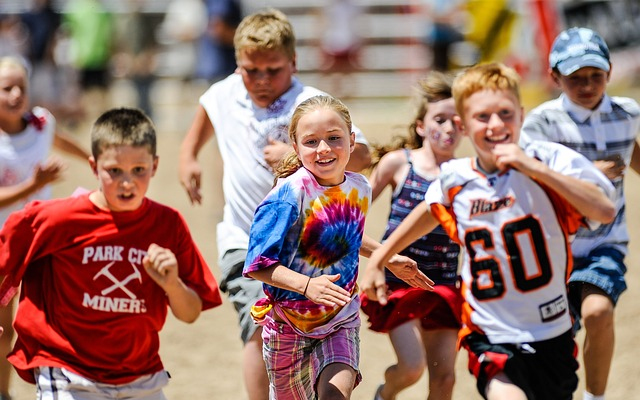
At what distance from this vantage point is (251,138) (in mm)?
5371

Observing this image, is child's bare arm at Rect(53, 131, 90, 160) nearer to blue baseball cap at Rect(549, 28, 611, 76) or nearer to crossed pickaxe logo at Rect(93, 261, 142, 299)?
crossed pickaxe logo at Rect(93, 261, 142, 299)

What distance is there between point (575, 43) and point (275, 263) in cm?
199

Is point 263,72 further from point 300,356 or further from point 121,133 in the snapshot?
point 300,356

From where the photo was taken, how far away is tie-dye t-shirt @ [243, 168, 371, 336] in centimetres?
415

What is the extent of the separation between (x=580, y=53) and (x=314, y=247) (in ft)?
5.77

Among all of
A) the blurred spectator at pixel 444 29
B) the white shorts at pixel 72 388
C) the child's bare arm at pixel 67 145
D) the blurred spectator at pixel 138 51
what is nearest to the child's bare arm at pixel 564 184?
the white shorts at pixel 72 388

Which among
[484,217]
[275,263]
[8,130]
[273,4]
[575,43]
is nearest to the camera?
[275,263]

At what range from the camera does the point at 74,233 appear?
462 cm

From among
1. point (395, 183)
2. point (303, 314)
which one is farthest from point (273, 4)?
point (303, 314)

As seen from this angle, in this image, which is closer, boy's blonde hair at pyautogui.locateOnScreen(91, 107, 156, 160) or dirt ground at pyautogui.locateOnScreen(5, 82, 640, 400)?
boy's blonde hair at pyautogui.locateOnScreen(91, 107, 156, 160)

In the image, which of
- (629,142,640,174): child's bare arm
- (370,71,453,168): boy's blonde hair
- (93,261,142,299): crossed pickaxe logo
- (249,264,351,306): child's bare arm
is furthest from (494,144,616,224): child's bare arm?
(93,261,142,299): crossed pickaxe logo

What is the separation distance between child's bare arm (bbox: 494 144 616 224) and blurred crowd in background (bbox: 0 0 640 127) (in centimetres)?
1061

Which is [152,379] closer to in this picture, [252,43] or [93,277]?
[93,277]

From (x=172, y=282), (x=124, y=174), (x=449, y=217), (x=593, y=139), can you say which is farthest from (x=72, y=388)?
(x=593, y=139)
